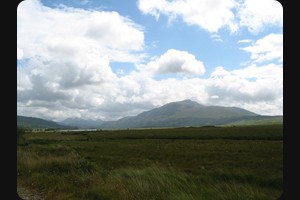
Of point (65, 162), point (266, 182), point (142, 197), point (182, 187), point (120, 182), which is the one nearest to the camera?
point (142, 197)

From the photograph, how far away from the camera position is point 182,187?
8281mm

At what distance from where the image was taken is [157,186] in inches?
328

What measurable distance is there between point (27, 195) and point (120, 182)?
2.96 meters

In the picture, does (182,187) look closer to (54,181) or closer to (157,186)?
(157,186)

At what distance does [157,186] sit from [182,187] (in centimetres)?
69
